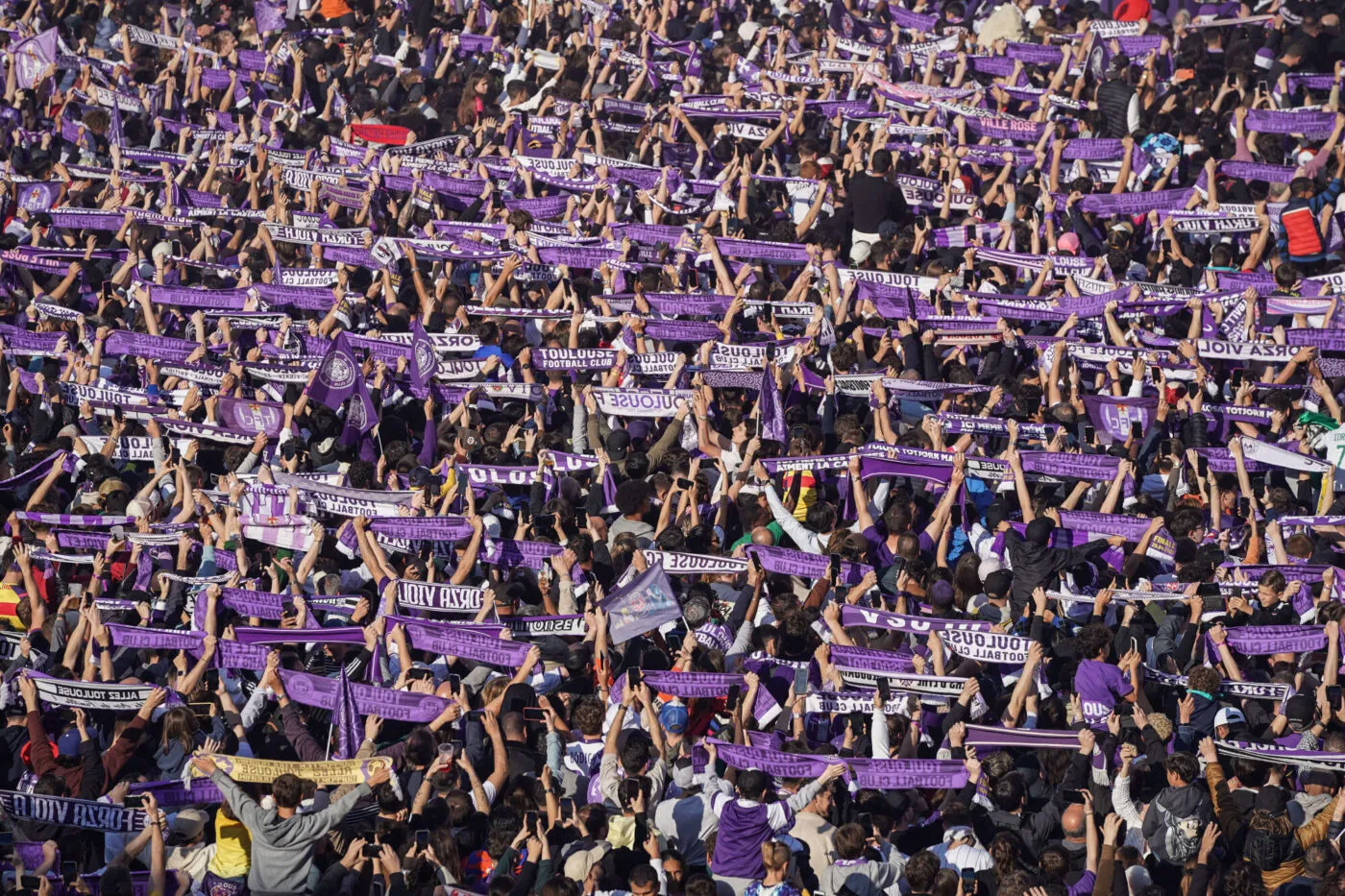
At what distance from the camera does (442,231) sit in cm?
1908

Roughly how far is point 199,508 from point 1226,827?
23.7ft

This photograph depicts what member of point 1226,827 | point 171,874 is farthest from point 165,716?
point 1226,827

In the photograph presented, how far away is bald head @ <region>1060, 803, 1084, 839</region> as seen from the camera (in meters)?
11.6

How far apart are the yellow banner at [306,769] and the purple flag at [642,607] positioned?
1.94 metres

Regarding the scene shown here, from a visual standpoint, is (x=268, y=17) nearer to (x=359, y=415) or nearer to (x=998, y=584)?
(x=359, y=415)

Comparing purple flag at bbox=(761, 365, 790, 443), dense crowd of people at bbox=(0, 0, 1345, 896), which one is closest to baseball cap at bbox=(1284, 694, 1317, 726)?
dense crowd of people at bbox=(0, 0, 1345, 896)

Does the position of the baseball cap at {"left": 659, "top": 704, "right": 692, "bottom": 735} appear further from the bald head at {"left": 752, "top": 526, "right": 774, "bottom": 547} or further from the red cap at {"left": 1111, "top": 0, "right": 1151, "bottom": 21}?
the red cap at {"left": 1111, "top": 0, "right": 1151, "bottom": 21}

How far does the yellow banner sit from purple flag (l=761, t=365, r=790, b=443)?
4630 mm

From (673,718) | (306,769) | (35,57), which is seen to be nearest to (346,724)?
(306,769)

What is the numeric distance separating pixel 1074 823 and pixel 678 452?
496cm

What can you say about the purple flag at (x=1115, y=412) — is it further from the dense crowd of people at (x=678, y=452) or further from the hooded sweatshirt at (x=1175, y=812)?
the hooded sweatshirt at (x=1175, y=812)

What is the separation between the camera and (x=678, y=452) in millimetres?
15711

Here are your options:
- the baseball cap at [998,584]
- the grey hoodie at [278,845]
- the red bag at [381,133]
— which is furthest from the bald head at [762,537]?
the red bag at [381,133]

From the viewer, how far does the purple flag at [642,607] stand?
1340 cm
